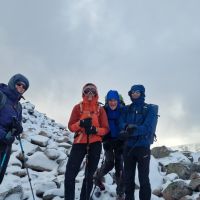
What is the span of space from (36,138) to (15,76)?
10.3 metres

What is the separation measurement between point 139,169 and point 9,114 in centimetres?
271

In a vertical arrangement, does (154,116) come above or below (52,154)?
below

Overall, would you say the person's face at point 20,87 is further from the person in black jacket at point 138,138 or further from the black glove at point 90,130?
the person in black jacket at point 138,138

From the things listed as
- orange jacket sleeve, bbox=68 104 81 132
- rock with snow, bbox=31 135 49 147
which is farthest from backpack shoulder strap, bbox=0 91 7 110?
rock with snow, bbox=31 135 49 147

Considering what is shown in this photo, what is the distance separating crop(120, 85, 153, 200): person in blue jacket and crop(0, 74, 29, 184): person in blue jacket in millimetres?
2119

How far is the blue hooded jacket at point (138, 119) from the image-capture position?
7.45 m

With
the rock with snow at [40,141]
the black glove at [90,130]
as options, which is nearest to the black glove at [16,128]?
the black glove at [90,130]

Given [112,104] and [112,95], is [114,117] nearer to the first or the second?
[112,104]

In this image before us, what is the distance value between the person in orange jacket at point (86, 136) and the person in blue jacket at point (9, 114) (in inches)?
42.4

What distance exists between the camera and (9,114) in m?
7.14

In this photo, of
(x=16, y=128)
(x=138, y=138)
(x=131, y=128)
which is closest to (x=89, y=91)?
(x=131, y=128)

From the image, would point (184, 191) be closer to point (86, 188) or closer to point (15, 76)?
point (86, 188)

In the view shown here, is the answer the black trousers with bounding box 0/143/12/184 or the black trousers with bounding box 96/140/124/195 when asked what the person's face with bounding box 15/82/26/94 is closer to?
the black trousers with bounding box 0/143/12/184

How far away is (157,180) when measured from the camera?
11953mm
